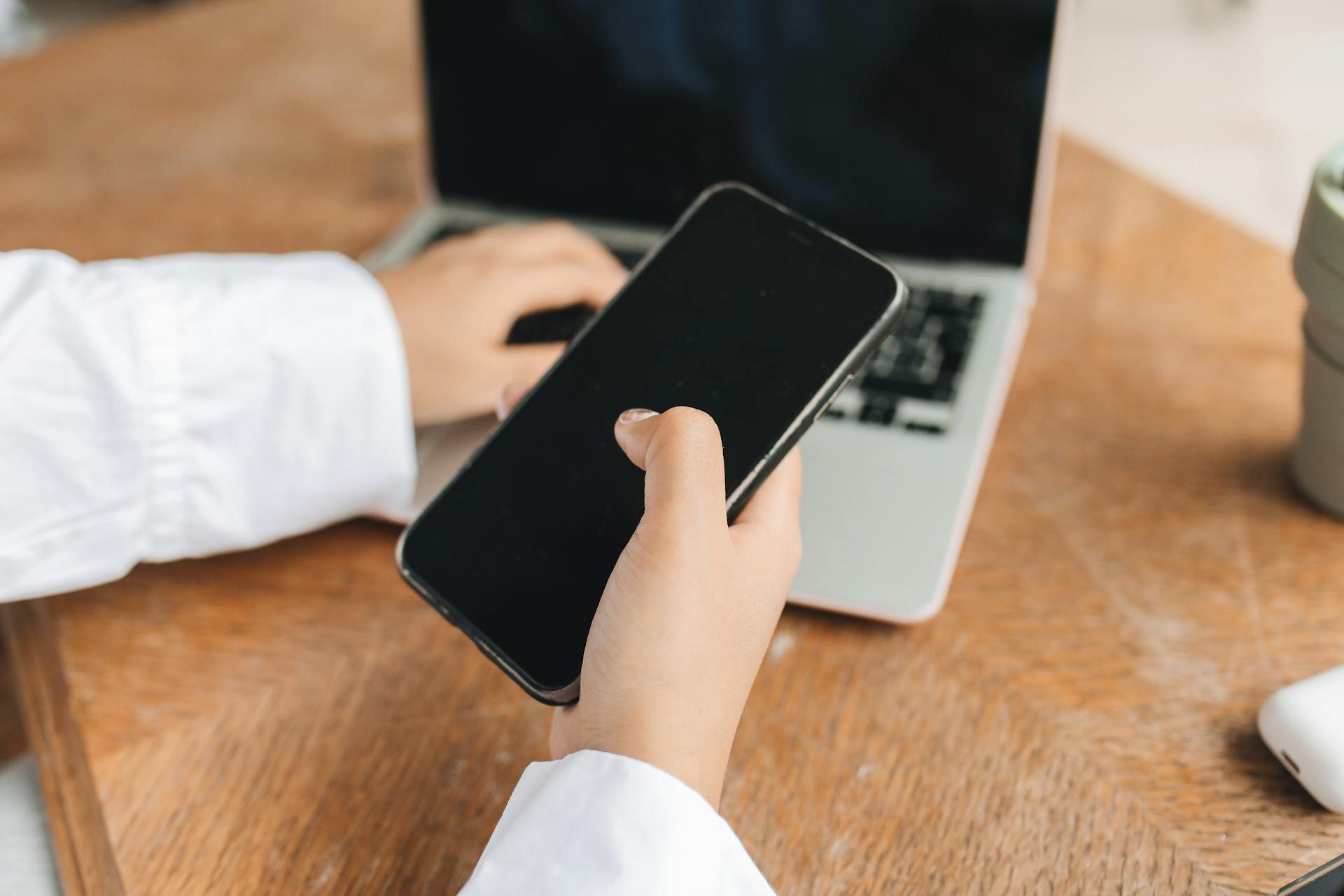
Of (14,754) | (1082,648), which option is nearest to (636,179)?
(1082,648)

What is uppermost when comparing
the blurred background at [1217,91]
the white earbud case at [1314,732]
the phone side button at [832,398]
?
the phone side button at [832,398]

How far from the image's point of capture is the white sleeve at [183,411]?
39 cm

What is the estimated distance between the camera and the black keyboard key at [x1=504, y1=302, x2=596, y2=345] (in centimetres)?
49

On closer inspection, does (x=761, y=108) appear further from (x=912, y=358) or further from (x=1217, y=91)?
(x=1217, y=91)

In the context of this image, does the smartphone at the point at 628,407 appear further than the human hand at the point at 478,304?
No

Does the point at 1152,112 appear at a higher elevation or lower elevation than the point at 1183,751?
lower

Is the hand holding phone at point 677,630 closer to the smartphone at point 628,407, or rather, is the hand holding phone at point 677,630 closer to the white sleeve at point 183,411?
the smartphone at point 628,407

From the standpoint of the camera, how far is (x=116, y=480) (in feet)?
1.34

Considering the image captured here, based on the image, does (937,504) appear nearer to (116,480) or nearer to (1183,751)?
(1183,751)

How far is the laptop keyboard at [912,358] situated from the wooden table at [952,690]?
0.04 metres

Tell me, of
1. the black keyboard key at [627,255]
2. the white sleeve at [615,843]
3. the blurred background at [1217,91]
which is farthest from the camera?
the blurred background at [1217,91]

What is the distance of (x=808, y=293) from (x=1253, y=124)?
3.74ft

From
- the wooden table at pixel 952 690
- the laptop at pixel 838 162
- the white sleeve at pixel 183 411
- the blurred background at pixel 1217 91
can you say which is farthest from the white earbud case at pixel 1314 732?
the blurred background at pixel 1217 91

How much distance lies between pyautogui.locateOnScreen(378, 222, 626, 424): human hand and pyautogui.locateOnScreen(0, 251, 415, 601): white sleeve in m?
0.02
